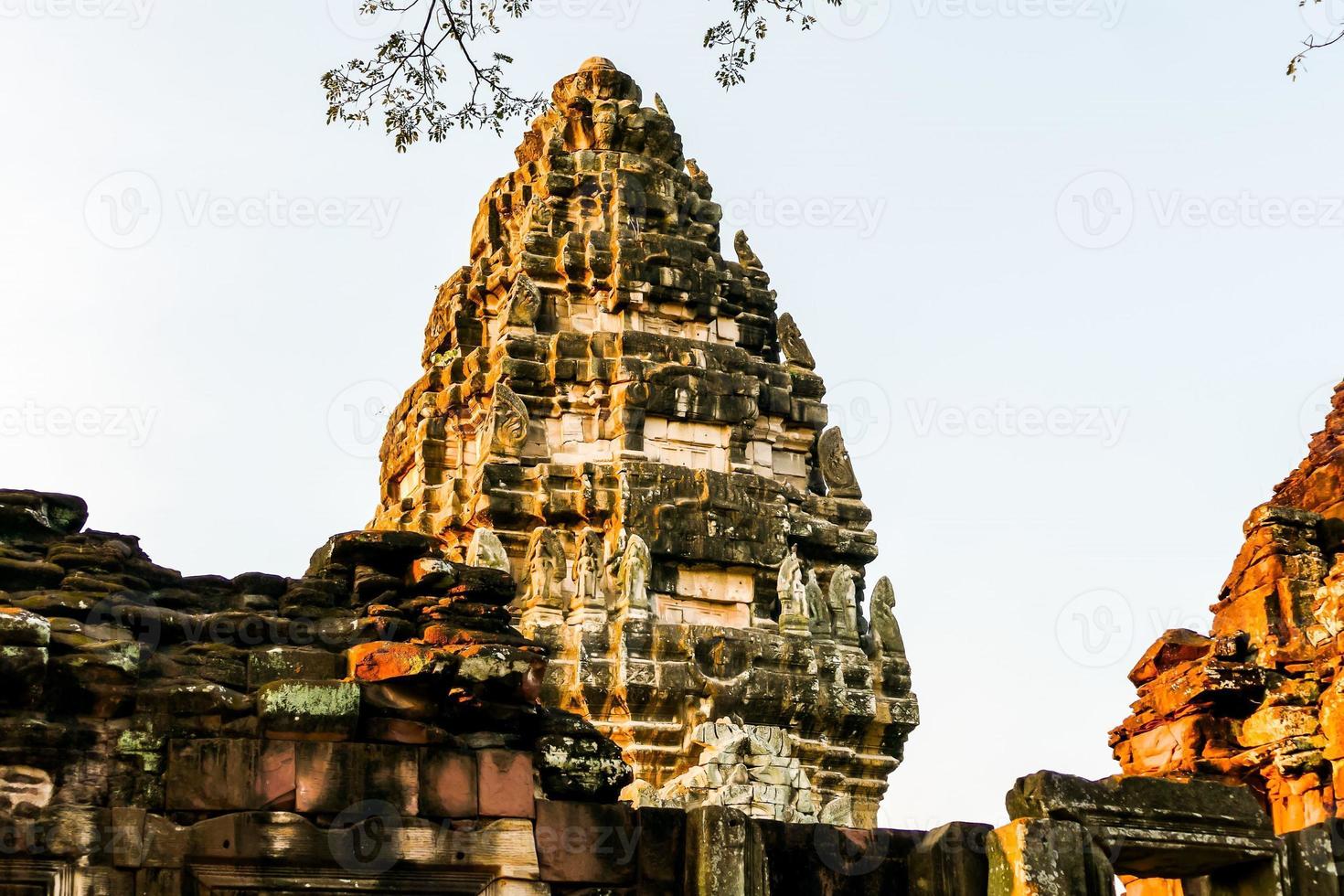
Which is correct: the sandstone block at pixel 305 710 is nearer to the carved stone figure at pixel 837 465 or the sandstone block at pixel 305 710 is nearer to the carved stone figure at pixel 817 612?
the carved stone figure at pixel 817 612

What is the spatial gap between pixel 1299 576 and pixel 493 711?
11.7m

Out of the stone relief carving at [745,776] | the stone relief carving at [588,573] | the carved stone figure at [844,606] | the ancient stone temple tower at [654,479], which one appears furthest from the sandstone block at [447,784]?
the carved stone figure at [844,606]

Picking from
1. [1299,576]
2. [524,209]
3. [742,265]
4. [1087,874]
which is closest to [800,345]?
[742,265]

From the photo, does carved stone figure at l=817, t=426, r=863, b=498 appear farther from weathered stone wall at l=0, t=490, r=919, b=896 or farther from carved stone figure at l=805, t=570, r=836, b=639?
weathered stone wall at l=0, t=490, r=919, b=896

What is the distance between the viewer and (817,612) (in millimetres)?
28734

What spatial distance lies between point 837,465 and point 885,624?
3.10 meters

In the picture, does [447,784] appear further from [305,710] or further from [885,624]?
[885,624]

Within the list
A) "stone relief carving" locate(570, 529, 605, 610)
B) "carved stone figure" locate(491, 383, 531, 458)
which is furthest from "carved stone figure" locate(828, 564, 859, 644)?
"carved stone figure" locate(491, 383, 531, 458)

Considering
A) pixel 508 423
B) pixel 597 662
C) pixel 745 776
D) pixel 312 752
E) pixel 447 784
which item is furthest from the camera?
pixel 508 423

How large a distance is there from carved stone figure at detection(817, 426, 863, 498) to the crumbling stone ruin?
0.22 feet

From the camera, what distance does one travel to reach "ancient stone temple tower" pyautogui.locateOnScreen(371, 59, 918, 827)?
26.7m

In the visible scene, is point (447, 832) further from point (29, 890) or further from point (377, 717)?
point (29, 890)

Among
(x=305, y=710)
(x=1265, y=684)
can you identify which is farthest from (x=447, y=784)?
(x=1265, y=684)

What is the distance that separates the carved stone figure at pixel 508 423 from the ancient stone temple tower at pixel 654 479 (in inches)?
1.7
